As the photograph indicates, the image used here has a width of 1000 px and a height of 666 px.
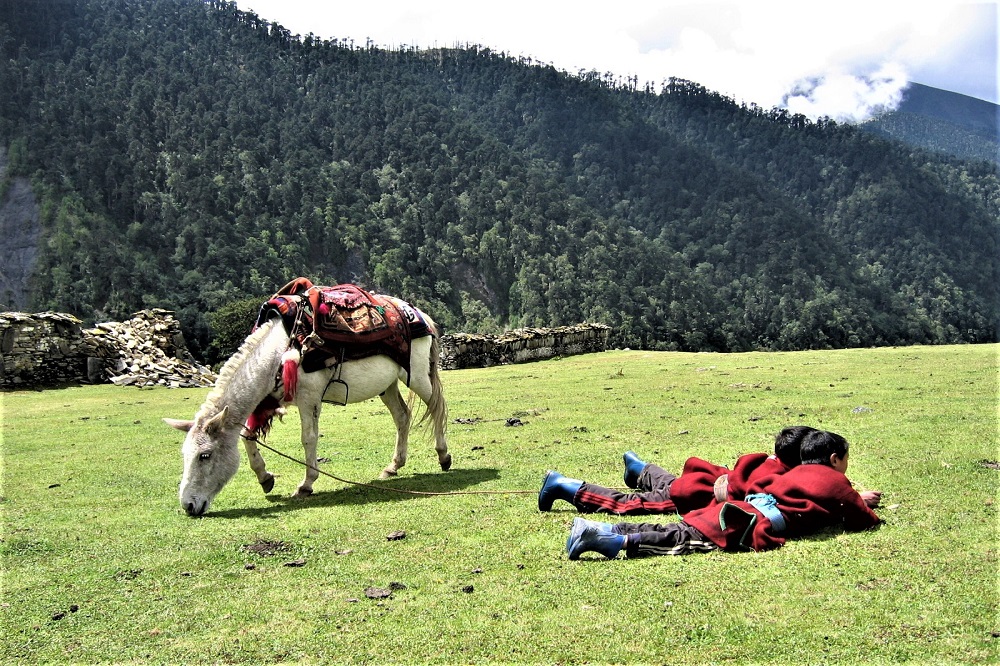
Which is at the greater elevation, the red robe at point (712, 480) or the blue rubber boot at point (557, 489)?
the red robe at point (712, 480)

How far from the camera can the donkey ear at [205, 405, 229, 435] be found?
27.2ft

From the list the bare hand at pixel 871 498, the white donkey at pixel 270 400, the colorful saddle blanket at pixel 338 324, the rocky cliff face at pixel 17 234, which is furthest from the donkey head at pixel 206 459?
the rocky cliff face at pixel 17 234

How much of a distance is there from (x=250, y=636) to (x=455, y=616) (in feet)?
4.26

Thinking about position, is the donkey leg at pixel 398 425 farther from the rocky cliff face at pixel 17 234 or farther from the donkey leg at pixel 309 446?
the rocky cliff face at pixel 17 234

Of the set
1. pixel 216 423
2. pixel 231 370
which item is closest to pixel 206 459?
pixel 216 423

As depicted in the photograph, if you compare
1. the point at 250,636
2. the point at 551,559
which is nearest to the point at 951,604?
the point at 551,559

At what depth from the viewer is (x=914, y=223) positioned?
552ft

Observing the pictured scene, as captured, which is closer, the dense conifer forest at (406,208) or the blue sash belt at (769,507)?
the blue sash belt at (769,507)

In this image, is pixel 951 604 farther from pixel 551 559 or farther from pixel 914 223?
pixel 914 223

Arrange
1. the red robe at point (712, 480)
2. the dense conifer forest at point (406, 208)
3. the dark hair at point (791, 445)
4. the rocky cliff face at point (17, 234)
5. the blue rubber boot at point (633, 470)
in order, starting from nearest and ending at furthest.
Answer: the red robe at point (712, 480), the dark hair at point (791, 445), the blue rubber boot at point (633, 470), the rocky cliff face at point (17, 234), the dense conifer forest at point (406, 208)

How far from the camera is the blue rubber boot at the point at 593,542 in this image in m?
5.91

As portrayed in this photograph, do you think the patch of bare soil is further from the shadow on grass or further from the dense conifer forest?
the dense conifer forest

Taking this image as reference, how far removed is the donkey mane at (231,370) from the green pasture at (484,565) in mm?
1179

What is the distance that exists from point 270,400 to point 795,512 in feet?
19.7
